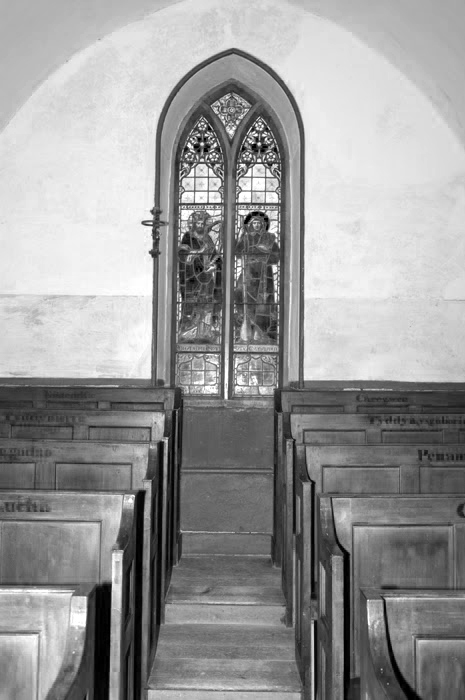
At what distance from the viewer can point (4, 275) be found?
5699mm

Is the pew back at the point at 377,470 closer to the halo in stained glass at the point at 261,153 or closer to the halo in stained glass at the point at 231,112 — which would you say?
the halo in stained glass at the point at 261,153

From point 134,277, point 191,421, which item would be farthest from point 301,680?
point 134,277

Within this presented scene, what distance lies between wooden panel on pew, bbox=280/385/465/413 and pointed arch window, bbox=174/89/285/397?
1.24 m

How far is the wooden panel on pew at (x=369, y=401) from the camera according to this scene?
15.5 feet

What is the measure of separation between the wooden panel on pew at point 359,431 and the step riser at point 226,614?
0.88m

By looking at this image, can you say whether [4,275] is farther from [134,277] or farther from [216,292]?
[216,292]

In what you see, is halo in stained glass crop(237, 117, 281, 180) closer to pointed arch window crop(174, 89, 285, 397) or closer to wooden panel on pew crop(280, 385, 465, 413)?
pointed arch window crop(174, 89, 285, 397)

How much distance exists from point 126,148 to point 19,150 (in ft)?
2.80

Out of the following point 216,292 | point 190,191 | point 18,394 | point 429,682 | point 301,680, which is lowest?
point 301,680

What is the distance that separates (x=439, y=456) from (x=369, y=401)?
1.67m

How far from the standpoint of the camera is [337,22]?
229 inches

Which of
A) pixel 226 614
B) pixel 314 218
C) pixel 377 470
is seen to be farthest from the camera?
pixel 314 218

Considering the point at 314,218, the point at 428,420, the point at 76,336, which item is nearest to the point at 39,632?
the point at 428,420

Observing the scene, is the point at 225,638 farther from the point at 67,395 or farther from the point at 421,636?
the point at 67,395
